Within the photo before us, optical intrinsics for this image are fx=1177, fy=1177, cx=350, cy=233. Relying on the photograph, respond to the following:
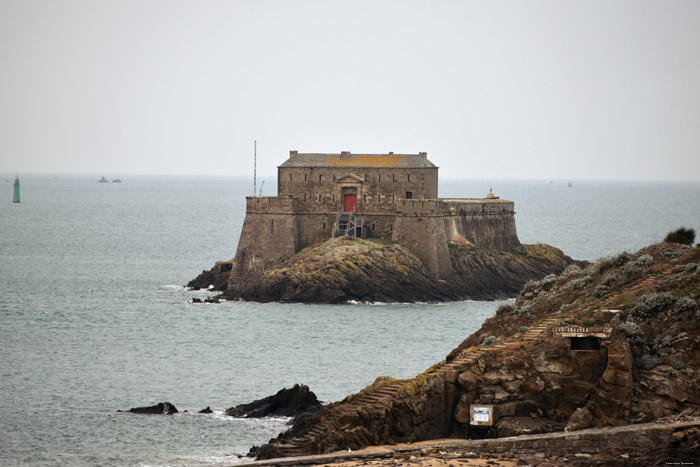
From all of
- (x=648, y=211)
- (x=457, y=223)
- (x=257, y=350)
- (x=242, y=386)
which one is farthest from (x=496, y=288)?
(x=648, y=211)

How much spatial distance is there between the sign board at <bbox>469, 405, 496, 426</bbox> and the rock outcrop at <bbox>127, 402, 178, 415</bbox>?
1204 cm

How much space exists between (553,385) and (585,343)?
4.95 ft

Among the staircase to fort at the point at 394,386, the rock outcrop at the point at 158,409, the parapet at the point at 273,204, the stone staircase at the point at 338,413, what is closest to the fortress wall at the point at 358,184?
the parapet at the point at 273,204

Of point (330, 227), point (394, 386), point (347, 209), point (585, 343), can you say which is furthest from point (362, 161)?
point (585, 343)

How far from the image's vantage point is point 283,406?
127 feet

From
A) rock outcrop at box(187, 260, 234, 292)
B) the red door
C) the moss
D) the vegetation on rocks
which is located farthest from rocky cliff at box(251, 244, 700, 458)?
rock outcrop at box(187, 260, 234, 292)

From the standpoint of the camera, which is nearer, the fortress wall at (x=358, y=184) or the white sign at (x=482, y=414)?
the white sign at (x=482, y=414)

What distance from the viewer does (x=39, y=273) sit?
8175 cm

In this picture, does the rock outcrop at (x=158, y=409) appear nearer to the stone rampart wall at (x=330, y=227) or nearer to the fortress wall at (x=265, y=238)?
the fortress wall at (x=265, y=238)

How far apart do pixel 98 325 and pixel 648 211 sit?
5020 inches

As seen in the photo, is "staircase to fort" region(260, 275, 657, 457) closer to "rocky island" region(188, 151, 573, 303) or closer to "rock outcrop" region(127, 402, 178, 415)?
"rock outcrop" region(127, 402, 178, 415)

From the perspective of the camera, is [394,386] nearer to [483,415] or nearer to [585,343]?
[483,415]

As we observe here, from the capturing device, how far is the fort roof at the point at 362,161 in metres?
70.7

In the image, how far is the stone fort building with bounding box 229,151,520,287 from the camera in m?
69.2
